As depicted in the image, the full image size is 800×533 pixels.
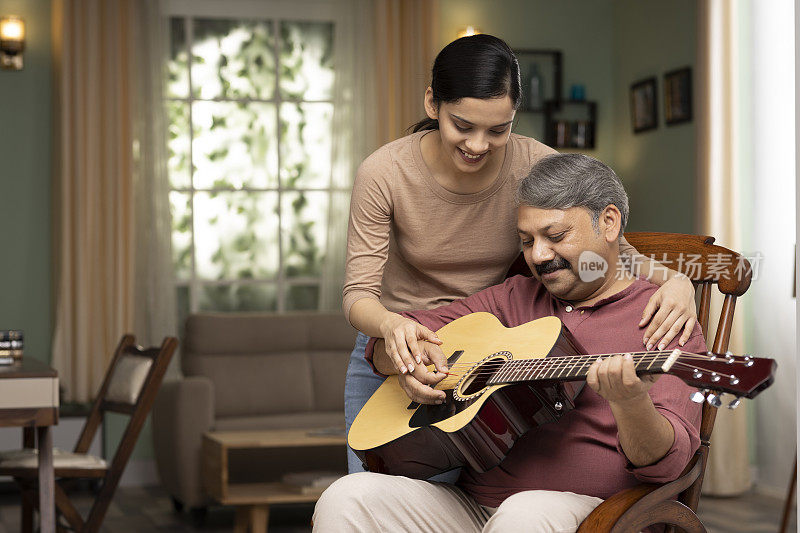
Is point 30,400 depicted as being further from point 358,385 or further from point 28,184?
point 28,184

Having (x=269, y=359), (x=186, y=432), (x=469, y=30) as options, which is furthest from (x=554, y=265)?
(x=469, y=30)

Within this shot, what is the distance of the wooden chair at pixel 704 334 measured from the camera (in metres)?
1.58

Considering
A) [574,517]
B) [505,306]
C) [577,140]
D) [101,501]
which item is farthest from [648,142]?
[574,517]

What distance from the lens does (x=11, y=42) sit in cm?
552

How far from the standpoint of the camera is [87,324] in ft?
18.2

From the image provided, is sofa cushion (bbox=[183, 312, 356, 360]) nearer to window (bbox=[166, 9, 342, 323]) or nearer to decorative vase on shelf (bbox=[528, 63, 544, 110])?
window (bbox=[166, 9, 342, 323])

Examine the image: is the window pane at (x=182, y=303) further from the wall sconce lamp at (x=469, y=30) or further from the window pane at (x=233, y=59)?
the wall sconce lamp at (x=469, y=30)

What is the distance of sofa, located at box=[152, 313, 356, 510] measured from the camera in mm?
4578

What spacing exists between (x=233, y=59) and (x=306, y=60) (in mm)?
446

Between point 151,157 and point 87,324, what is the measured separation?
1013 mm

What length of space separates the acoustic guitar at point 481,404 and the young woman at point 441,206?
4.2 inches

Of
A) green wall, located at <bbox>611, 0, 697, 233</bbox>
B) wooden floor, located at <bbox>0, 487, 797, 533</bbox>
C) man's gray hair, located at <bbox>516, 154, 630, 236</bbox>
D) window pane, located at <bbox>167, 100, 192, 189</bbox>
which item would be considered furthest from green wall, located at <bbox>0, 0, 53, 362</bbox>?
man's gray hair, located at <bbox>516, 154, 630, 236</bbox>

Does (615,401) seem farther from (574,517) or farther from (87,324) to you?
(87,324)

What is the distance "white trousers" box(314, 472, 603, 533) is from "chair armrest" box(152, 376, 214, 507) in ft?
9.30
